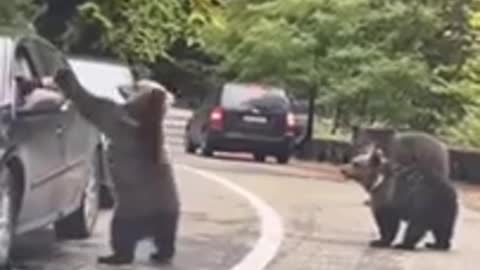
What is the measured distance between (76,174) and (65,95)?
1.06m

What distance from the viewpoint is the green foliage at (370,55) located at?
114 ft

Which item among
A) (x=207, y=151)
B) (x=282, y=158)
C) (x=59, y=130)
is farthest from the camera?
(x=207, y=151)

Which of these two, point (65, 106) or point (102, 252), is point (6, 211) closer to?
point (65, 106)

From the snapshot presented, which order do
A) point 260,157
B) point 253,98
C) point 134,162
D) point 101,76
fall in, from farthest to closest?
point 260,157 < point 253,98 < point 101,76 < point 134,162

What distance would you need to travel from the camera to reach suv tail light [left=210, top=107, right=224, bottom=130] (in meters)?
32.8

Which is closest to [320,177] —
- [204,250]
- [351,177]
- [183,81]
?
[351,177]

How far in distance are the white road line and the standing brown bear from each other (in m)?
0.82

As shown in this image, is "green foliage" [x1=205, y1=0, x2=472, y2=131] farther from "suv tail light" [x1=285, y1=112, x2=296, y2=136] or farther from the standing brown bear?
the standing brown bear

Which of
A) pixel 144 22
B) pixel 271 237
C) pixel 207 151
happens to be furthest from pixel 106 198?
pixel 144 22

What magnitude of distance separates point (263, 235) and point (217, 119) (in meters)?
17.2

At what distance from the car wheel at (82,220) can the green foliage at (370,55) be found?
20554 mm

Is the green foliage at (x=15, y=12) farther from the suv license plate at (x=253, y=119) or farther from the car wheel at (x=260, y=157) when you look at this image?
the car wheel at (x=260, y=157)

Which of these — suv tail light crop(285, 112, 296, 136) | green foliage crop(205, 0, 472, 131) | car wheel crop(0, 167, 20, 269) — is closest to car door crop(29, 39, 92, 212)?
car wheel crop(0, 167, 20, 269)

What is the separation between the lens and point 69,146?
12789 millimetres
